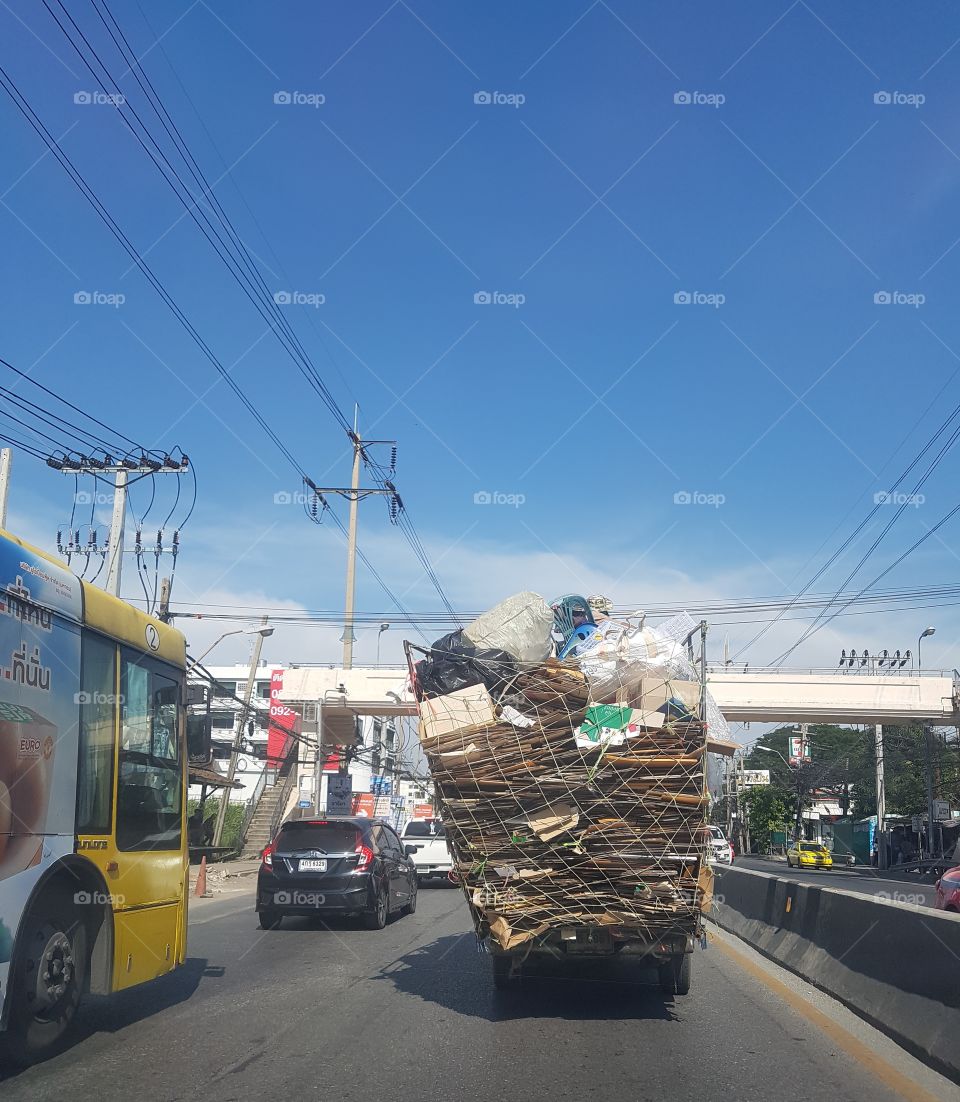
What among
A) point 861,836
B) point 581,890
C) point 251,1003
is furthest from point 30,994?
point 861,836

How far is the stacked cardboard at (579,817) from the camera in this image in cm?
784

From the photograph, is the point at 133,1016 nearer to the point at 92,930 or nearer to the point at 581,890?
the point at 92,930

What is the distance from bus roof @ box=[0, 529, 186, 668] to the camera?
6.46 metres

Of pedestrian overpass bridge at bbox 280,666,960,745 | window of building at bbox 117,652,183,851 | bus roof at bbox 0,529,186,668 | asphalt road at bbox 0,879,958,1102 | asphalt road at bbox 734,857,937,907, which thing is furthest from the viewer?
pedestrian overpass bridge at bbox 280,666,960,745

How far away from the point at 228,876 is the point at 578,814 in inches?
889

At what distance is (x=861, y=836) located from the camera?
63.1 meters

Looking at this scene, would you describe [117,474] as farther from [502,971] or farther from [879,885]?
[879,885]

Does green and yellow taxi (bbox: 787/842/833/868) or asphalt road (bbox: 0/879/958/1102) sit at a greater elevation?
asphalt road (bbox: 0/879/958/1102)

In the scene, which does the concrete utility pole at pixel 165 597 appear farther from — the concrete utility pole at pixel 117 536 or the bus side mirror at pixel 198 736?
the bus side mirror at pixel 198 736

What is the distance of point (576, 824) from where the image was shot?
780cm

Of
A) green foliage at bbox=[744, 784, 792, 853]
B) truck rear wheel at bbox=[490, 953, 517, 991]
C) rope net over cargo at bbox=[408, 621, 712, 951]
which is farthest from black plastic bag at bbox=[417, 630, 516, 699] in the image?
green foliage at bbox=[744, 784, 792, 853]

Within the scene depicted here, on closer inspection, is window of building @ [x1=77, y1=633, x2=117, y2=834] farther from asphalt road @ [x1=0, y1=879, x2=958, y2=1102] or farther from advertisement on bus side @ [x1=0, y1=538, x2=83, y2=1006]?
asphalt road @ [x1=0, y1=879, x2=958, y2=1102]

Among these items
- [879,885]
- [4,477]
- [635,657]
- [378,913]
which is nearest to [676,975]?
[635,657]

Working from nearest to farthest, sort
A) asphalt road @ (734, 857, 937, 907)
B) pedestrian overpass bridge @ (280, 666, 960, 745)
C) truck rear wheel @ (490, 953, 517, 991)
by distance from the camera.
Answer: truck rear wheel @ (490, 953, 517, 991) < asphalt road @ (734, 857, 937, 907) < pedestrian overpass bridge @ (280, 666, 960, 745)
